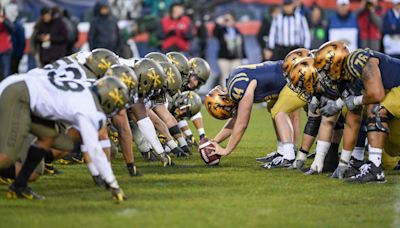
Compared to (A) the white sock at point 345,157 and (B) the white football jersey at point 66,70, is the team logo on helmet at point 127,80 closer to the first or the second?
(B) the white football jersey at point 66,70

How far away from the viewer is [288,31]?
18391 mm

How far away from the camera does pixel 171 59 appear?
11625 millimetres

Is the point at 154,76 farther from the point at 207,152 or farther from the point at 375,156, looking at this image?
the point at 375,156

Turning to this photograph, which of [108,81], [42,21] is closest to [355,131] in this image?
[108,81]

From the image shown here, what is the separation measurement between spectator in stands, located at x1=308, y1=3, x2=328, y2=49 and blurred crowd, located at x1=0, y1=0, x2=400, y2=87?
0.07 ft

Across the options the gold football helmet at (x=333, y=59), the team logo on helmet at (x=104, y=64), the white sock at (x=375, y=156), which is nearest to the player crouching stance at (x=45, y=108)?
the team logo on helmet at (x=104, y=64)

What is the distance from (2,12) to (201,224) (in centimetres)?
1312

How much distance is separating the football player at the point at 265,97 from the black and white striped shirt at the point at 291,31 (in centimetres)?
754

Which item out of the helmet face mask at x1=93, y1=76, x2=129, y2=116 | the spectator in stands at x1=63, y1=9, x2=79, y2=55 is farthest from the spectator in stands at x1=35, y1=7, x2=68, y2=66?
the helmet face mask at x1=93, y1=76, x2=129, y2=116

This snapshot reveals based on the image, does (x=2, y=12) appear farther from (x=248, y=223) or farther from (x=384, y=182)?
(x=248, y=223)

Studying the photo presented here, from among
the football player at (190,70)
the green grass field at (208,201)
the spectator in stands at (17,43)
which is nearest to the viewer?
the green grass field at (208,201)

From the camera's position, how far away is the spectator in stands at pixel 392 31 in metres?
17.6

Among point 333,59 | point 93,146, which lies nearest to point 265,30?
point 333,59

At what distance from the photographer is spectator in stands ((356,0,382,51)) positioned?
63.9 ft
